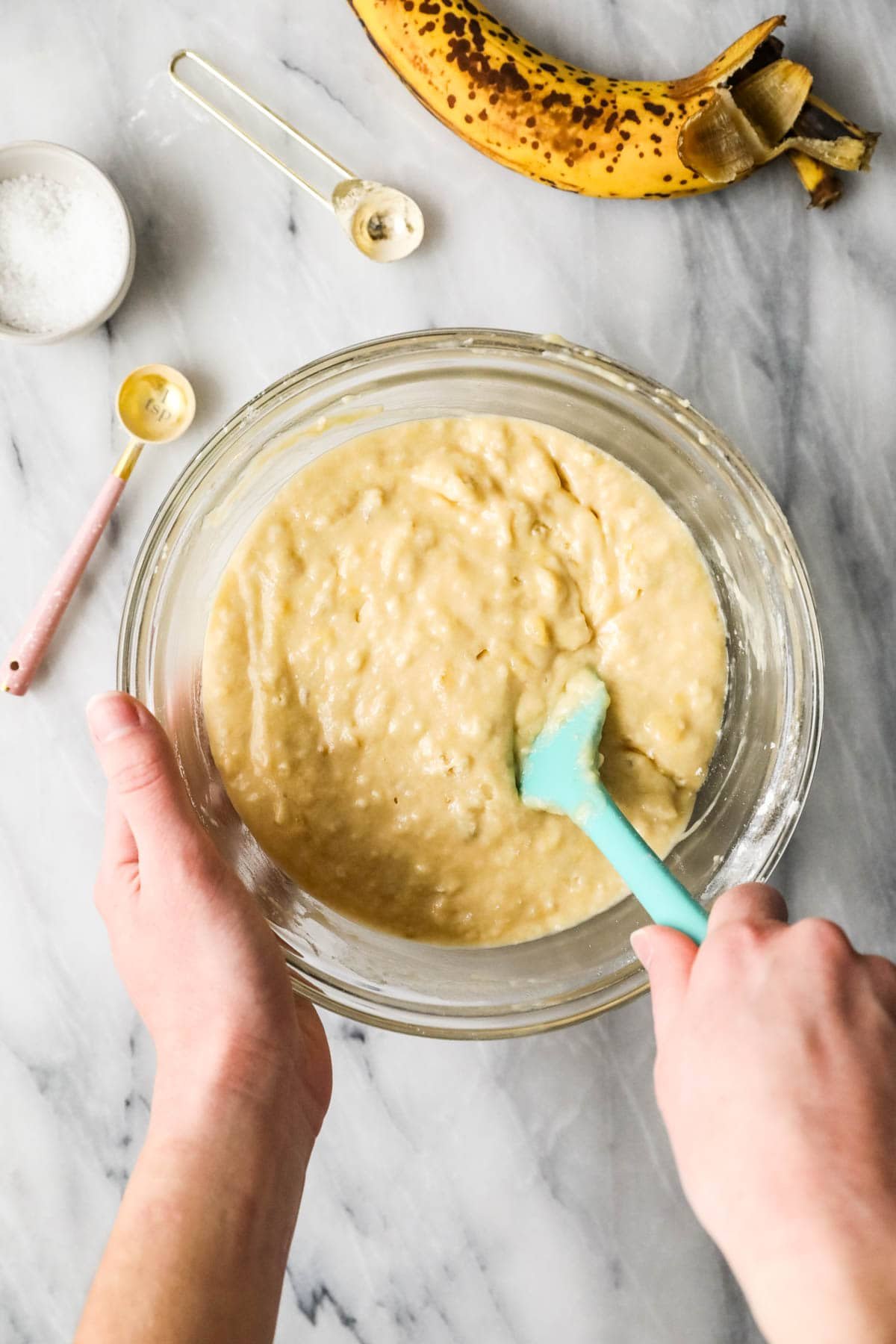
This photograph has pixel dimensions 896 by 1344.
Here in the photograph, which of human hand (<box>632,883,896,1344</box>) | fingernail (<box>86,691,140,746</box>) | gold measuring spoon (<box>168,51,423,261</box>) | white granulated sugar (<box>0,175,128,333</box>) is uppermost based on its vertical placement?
white granulated sugar (<box>0,175,128,333</box>)

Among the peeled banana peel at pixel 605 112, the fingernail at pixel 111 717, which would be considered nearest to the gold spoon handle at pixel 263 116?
the peeled banana peel at pixel 605 112

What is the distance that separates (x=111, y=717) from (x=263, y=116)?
1015 millimetres

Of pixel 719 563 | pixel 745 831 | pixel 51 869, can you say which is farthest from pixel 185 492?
pixel 745 831

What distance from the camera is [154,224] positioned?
169 centimetres

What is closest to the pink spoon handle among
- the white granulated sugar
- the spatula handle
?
the white granulated sugar

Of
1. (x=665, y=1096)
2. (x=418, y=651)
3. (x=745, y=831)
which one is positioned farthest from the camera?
(x=745, y=831)

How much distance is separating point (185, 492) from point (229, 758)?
1.26 feet

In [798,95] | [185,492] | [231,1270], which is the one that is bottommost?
[231,1270]

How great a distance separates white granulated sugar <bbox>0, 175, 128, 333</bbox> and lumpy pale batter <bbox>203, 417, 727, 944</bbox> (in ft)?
1.61

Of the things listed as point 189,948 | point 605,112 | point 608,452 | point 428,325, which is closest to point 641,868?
point 189,948

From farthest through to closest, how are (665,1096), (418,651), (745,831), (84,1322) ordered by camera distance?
(745,831) → (418,651) → (84,1322) → (665,1096)

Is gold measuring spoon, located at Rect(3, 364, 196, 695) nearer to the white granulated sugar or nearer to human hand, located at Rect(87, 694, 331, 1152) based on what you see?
the white granulated sugar

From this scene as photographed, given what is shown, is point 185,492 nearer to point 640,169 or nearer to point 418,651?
point 418,651

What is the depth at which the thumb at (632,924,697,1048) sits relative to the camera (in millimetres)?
1082
